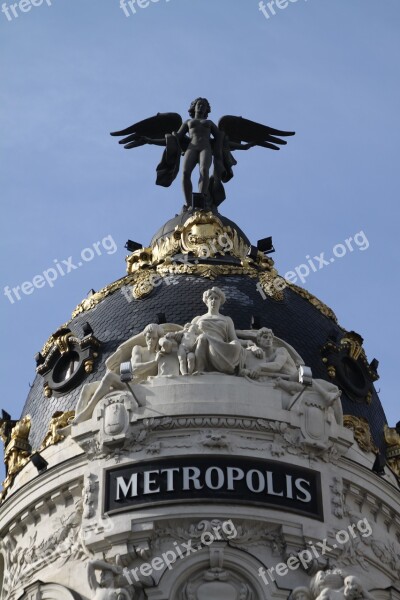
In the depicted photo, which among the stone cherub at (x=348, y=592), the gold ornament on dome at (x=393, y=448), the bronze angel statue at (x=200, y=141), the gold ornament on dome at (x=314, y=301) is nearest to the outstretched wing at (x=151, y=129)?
the bronze angel statue at (x=200, y=141)

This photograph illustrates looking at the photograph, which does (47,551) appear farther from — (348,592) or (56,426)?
(348,592)

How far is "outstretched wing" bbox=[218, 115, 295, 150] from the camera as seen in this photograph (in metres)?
45.8

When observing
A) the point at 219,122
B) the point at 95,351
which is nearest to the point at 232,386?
the point at 95,351

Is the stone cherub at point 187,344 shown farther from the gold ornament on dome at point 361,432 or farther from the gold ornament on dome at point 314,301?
the gold ornament on dome at point 314,301

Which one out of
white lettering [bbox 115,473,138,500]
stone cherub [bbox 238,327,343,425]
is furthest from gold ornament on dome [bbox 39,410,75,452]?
stone cherub [bbox 238,327,343,425]

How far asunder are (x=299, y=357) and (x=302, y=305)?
3.09m

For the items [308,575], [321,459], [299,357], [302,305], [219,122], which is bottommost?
[308,575]

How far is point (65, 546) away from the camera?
35375 mm

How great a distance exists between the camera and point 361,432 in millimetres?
37906

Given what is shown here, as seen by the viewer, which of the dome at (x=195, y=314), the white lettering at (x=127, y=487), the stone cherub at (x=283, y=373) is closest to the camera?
the white lettering at (x=127, y=487)

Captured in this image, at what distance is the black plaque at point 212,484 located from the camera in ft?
114

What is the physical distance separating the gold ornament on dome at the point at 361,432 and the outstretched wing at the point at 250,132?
10.2m

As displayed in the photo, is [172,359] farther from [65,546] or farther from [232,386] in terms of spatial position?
[65,546]

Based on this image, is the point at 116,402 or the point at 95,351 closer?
the point at 116,402
